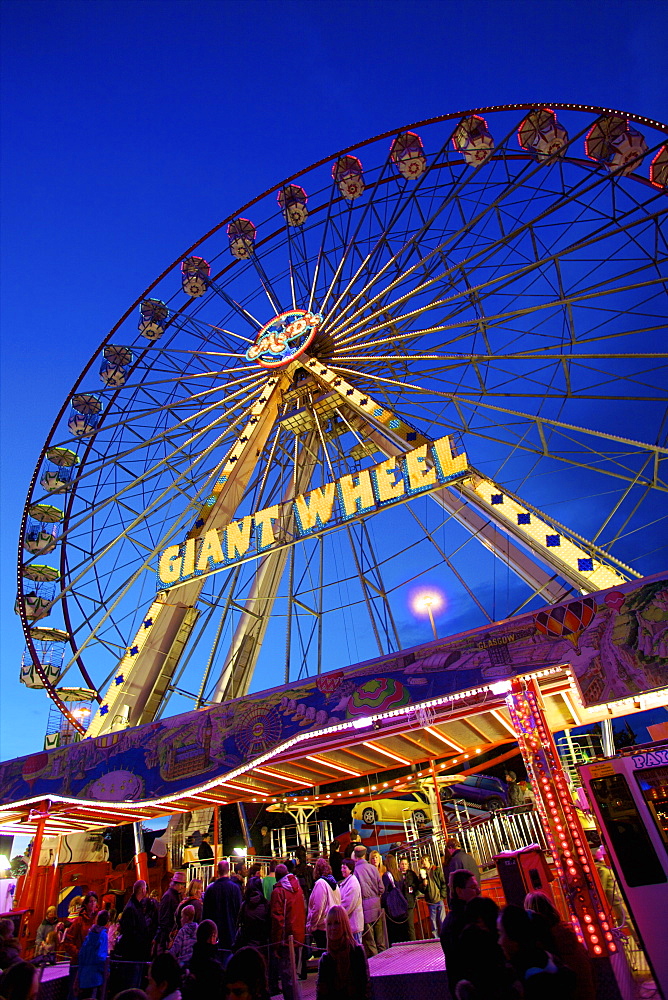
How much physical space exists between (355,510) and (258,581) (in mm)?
4400

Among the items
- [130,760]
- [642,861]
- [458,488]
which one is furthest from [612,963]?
[458,488]

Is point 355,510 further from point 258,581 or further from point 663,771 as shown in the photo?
point 663,771

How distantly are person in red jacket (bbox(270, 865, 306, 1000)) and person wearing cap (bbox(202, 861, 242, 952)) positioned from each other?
0.59 metres

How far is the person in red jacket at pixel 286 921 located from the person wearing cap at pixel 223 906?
1.92 ft

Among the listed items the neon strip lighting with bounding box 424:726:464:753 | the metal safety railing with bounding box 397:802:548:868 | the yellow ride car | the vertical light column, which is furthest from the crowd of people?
the yellow ride car

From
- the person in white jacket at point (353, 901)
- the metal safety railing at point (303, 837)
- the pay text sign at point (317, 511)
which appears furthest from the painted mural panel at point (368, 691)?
the metal safety railing at point (303, 837)

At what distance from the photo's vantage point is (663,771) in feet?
21.3

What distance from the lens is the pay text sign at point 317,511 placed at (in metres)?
12.7

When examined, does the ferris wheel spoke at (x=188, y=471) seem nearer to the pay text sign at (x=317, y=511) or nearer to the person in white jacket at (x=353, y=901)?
the pay text sign at (x=317, y=511)

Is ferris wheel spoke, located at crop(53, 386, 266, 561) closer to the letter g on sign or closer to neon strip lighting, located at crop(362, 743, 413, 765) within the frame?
the letter g on sign

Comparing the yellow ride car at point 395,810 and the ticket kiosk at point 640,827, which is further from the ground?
the yellow ride car at point 395,810

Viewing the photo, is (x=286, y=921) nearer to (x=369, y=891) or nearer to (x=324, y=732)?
(x=369, y=891)

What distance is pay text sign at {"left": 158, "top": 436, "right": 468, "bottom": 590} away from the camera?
12.7 metres

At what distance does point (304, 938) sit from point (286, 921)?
4.43 ft
